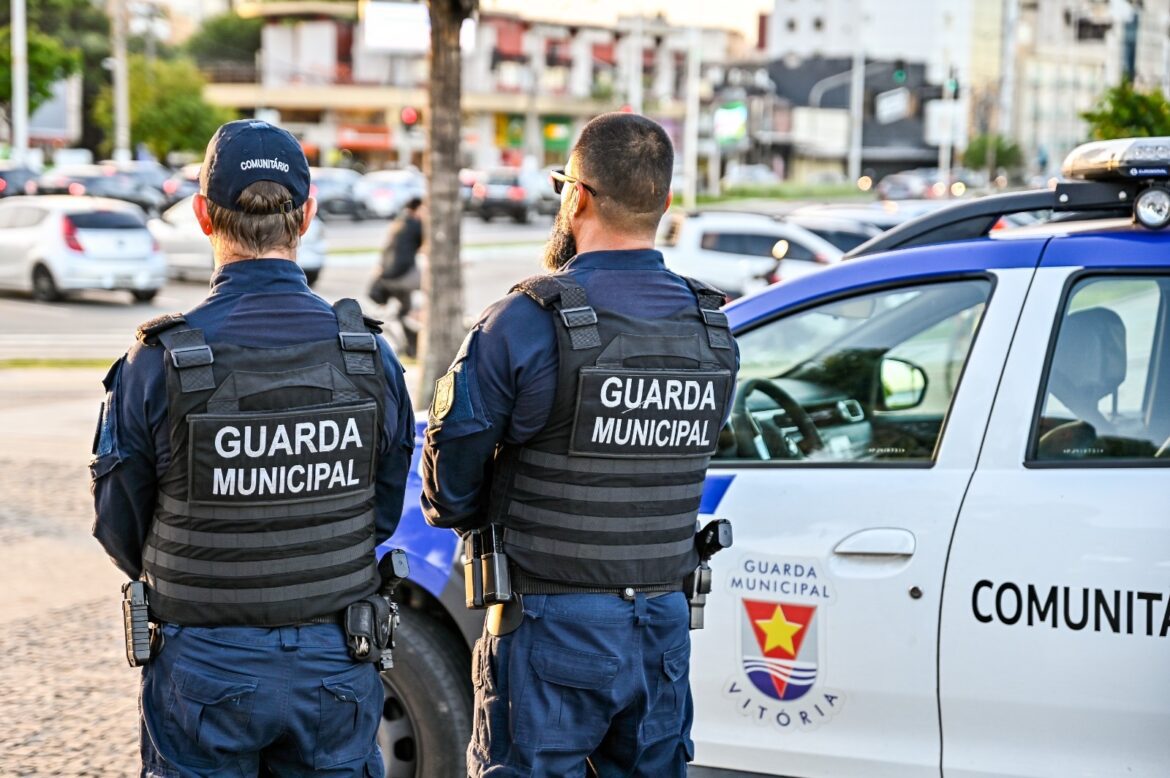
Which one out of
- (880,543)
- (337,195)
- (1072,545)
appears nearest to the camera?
(1072,545)

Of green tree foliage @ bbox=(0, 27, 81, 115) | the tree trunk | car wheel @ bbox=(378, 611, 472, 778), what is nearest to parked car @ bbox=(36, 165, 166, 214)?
green tree foliage @ bbox=(0, 27, 81, 115)

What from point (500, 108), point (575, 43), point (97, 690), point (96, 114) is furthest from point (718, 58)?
point (97, 690)

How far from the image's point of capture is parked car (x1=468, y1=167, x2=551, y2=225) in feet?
150

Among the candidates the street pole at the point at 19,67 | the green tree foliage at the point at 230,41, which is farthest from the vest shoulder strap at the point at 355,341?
the green tree foliage at the point at 230,41

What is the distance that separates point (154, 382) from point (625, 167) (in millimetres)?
992

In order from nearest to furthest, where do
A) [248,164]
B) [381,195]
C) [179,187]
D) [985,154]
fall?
[248,164], [179,187], [381,195], [985,154]

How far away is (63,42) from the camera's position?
2793 inches

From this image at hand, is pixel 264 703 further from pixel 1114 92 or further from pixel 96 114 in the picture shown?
pixel 96 114

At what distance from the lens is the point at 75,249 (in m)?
20.9

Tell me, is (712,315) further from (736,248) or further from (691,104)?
(691,104)

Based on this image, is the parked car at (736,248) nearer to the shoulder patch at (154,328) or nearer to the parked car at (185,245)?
the parked car at (185,245)

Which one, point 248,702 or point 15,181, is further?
point 15,181

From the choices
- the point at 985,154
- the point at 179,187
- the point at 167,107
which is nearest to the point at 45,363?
the point at 179,187

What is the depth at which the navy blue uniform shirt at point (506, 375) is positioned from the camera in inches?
112
